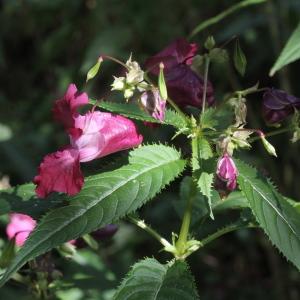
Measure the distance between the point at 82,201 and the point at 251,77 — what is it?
2322 millimetres

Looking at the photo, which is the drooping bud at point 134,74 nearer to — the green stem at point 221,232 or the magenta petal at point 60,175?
the magenta petal at point 60,175

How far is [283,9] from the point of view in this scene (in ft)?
10.4

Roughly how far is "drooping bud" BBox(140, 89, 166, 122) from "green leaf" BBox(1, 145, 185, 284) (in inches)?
2.5

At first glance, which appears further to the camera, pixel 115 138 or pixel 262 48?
pixel 262 48

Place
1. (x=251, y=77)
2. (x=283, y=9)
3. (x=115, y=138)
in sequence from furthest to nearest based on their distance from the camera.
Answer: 1. (x=251, y=77)
2. (x=283, y=9)
3. (x=115, y=138)

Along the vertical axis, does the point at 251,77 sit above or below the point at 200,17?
below

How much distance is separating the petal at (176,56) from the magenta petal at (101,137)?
0.85 ft

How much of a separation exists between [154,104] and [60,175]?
230 mm

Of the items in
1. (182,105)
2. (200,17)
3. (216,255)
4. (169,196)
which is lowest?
(216,255)

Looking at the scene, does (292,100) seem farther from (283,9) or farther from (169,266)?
(283,9)

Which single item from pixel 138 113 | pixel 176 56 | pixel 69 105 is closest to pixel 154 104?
pixel 138 113

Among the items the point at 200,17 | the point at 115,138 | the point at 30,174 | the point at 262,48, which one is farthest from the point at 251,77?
the point at 115,138

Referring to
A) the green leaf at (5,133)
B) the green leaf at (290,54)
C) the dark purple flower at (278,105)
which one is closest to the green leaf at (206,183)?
the dark purple flower at (278,105)

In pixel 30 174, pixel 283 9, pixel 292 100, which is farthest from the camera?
pixel 283 9
